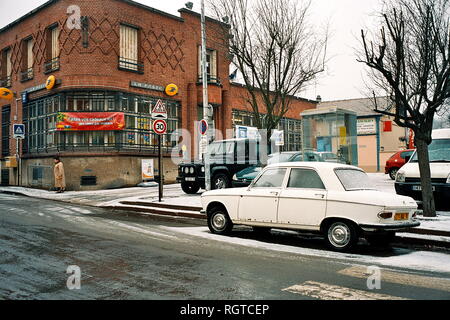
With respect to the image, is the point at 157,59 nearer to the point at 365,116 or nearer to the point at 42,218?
the point at 42,218

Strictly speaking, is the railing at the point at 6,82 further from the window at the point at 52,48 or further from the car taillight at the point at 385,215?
the car taillight at the point at 385,215

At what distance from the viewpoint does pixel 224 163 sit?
619 inches

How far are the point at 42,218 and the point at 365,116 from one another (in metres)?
29.9

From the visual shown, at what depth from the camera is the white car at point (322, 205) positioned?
6.98 m

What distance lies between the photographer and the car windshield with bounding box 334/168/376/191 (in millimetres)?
7476

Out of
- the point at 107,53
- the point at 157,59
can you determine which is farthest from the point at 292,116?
the point at 107,53

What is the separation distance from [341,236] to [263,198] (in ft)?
5.43

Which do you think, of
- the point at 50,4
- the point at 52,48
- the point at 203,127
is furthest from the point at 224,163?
the point at 50,4

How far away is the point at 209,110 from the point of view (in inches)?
623

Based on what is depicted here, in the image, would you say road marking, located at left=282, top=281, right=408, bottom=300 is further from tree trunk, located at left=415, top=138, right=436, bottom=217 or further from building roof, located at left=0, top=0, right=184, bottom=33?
building roof, located at left=0, top=0, right=184, bottom=33

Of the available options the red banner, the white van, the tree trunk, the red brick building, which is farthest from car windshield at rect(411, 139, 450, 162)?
the red banner

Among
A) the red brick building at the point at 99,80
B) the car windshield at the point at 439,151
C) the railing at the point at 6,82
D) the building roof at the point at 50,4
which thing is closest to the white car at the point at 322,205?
the car windshield at the point at 439,151

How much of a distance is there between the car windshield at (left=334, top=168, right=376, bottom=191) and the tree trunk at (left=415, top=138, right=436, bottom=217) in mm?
2936

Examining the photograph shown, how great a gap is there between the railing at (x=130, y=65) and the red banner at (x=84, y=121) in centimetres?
292
